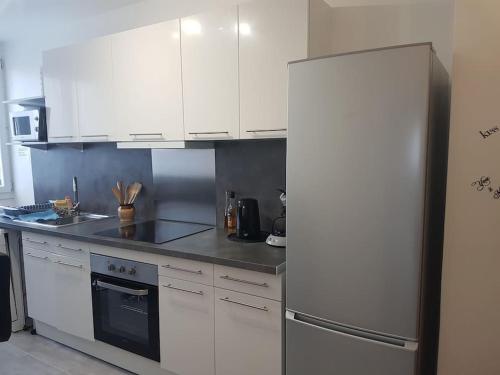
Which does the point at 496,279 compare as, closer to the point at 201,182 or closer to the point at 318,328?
the point at 318,328

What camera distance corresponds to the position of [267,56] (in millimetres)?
1997

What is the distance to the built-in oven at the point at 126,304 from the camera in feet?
7.35

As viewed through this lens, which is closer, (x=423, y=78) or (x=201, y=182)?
(x=423, y=78)

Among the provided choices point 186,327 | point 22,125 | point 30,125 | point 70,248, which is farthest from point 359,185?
point 22,125

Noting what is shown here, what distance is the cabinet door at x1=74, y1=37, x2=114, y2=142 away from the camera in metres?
2.67

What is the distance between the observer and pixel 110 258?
238 cm

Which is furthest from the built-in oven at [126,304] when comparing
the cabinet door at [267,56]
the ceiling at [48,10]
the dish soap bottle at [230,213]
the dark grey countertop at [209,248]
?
the ceiling at [48,10]

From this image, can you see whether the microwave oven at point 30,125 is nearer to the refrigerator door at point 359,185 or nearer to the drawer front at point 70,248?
the drawer front at point 70,248

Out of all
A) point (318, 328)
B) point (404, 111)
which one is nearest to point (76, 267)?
point (318, 328)

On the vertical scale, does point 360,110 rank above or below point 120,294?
above

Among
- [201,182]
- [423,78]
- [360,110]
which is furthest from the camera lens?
[201,182]

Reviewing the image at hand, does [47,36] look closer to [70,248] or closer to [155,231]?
[70,248]

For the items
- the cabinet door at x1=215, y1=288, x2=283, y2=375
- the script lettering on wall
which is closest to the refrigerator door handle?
the cabinet door at x1=215, y1=288, x2=283, y2=375

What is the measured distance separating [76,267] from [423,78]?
2.33 m
